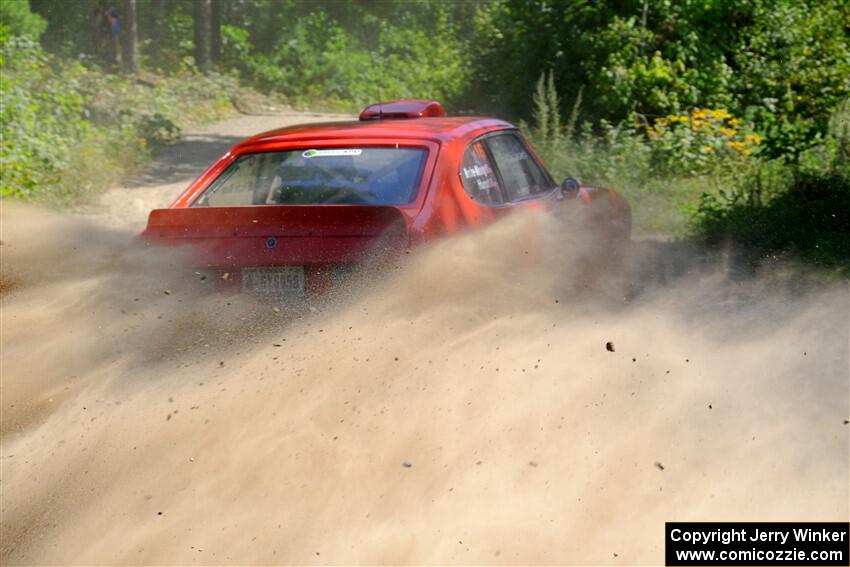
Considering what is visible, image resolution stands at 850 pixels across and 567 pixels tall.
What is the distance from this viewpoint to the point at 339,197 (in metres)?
6.18

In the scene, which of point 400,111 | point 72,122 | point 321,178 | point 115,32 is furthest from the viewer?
point 115,32

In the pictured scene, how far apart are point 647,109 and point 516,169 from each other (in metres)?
9.40

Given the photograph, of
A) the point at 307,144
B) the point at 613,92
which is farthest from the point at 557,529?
the point at 613,92

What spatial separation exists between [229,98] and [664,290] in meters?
24.8

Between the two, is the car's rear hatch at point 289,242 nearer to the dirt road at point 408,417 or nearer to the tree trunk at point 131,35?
the dirt road at point 408,417

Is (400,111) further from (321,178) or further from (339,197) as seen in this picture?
(339,197)

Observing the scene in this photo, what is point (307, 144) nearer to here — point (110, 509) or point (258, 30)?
point (110, 509)

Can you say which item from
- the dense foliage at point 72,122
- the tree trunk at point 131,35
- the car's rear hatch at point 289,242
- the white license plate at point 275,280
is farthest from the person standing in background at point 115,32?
the white license plate at point 275,280

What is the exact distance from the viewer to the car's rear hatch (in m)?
5.57

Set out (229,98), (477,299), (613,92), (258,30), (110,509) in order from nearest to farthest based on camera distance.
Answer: (110,509) < (477,299) < (613,92) < (229,98) < (258,30)

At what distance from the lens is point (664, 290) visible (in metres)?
7.38

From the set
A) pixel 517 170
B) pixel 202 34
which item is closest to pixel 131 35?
pixel 202 34

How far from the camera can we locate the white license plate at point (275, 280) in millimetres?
5656

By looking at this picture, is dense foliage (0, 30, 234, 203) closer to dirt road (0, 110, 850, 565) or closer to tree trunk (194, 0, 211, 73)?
tree trunk (194, 0, 211, 73)
